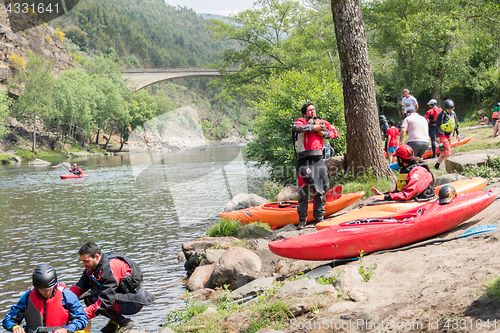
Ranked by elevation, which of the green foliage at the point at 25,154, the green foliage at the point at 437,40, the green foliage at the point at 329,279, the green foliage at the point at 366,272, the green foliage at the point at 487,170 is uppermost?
the green foliage at the point at 437,40

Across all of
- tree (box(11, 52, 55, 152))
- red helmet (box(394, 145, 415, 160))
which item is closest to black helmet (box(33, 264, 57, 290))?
red helmet (box(394, 145, 415, 160))

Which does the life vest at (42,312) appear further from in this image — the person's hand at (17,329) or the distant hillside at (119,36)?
the distant hillside at (119,36)

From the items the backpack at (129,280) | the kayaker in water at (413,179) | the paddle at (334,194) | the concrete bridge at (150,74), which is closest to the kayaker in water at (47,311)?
the backpack at (129,280)

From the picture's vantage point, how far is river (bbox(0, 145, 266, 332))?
7.03 m

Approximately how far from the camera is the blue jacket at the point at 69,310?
405 centimetres

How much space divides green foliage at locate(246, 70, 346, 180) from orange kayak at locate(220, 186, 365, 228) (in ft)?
13.4

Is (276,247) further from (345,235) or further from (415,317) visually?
(415,317)

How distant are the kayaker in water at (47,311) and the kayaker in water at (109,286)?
1.34 ft

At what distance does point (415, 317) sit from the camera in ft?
10.6

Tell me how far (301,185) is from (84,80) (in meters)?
48.5

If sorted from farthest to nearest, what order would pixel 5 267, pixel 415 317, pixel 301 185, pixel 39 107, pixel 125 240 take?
pixel 39 107 → pixel 125 240 → pixel 5 267 → pixel 301 185 → pixel 415 317

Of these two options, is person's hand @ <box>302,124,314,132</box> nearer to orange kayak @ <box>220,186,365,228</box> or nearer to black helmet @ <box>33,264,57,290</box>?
orange kayak @ <box>220,186,365,228</box>

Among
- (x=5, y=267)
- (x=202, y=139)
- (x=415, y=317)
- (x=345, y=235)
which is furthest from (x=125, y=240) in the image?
(x=415, y=317)

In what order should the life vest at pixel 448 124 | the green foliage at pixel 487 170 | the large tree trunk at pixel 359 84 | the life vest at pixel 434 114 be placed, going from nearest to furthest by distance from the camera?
1. the green foliage at pixel 487 170
2. the large tree trunk at pixel 359 84
3. the life vest at pixel 448 124
4. the life vest at pixel 434 114
